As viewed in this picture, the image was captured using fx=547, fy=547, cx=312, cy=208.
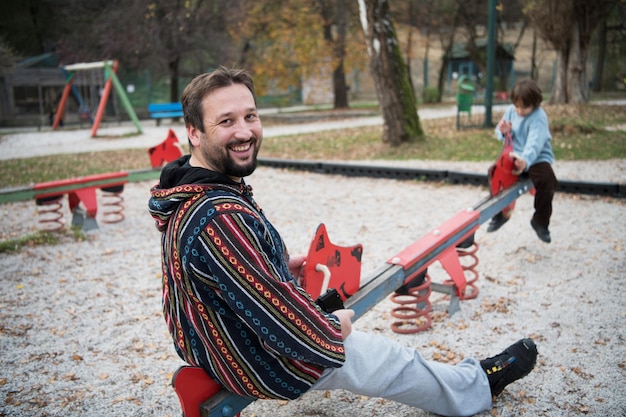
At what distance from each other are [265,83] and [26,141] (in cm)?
999

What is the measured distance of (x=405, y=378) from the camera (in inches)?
88.7

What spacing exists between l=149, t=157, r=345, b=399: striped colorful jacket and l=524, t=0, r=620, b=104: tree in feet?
56.3

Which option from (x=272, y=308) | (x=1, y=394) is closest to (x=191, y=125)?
(x=272, y=308)

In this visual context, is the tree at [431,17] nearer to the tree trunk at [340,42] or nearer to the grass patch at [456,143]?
the tree trunk at [340,42]

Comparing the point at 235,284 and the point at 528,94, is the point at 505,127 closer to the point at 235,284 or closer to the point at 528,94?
the point at 528,94

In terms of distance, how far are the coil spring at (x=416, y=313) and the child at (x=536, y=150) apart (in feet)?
5.50

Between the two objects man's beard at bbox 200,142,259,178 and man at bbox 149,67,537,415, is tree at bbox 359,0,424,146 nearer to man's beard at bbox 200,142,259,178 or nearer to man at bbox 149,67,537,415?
man at bbox 149,67,537,415

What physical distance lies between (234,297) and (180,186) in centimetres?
43

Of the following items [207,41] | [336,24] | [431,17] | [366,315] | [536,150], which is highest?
[431,17]

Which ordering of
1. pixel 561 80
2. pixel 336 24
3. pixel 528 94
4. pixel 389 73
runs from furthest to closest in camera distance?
pixel 336 24 → pixel 561 80 → pixel 389 73 → pixel 528 94

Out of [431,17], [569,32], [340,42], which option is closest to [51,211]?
[569,32]

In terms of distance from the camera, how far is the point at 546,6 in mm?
16734

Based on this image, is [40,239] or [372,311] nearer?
[372,311]

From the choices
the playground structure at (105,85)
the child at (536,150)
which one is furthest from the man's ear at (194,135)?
the playground structure at (105,85)
